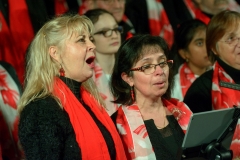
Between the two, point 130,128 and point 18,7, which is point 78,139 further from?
point 18,7

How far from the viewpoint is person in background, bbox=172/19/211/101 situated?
120 inches

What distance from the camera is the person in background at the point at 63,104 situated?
5.23ft

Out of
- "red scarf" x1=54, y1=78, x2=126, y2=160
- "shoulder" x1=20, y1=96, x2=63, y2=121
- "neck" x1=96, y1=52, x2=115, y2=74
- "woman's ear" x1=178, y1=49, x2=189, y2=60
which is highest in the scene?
"shoulder" x1=20, y1=96, x2=63, y2=121

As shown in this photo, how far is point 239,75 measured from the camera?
2.34m

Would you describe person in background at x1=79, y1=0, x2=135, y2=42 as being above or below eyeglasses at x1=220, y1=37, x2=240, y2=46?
above

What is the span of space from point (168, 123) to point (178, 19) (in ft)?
5.98

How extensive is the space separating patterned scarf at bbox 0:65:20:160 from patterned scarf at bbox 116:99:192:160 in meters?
0.78

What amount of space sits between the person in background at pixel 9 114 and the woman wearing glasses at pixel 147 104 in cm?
75

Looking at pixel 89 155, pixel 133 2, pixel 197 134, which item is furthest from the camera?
pixel 133 2

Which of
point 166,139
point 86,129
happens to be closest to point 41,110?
point 86,129

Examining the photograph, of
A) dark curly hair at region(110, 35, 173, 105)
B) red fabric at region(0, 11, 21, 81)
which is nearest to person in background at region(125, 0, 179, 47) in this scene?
red fabric at region(0, 11, 21, 81)

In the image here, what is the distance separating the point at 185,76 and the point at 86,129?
1.52 metres

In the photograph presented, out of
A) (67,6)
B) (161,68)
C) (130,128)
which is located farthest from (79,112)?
(67,6)

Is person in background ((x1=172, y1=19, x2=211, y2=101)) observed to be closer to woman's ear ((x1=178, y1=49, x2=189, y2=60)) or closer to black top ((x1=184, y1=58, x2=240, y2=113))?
woman's ear ((x1=178, y1=49, x2=189, y2=60))
